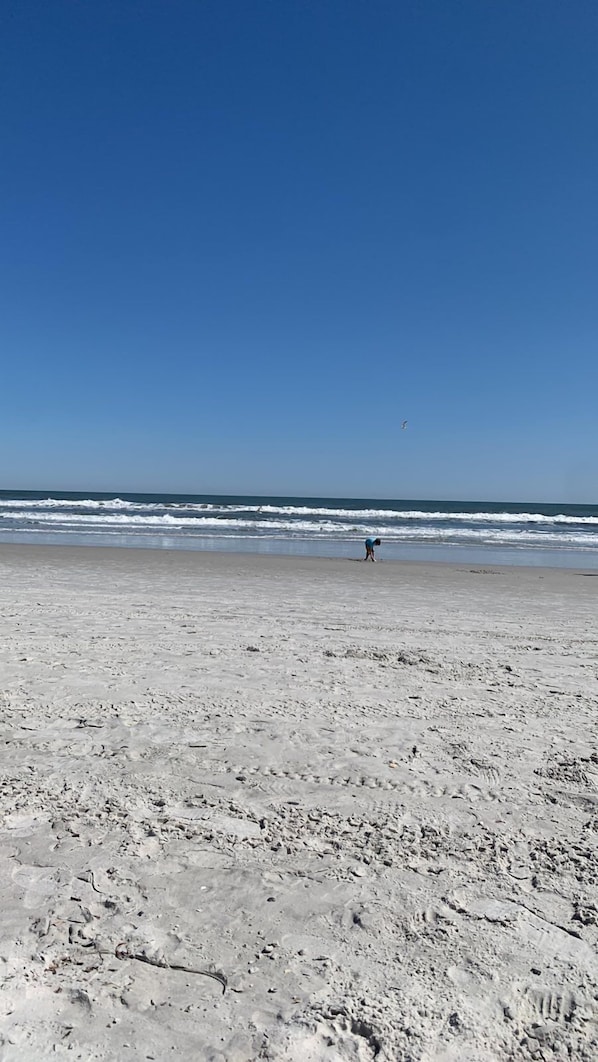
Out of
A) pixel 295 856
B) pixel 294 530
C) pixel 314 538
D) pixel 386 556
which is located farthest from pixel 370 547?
pixel 295 856

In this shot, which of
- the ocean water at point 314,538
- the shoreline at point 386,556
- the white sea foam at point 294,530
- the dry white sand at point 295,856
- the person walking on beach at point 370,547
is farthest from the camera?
the white sea foam at point 294,530

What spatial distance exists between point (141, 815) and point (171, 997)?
46.3 inches

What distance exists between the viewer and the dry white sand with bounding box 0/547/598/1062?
194 cm

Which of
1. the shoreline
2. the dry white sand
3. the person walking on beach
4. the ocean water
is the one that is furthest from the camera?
the ocean water

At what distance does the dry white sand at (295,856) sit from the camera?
6.37 feet

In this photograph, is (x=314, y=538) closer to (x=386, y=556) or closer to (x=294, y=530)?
(x=294, y=530)

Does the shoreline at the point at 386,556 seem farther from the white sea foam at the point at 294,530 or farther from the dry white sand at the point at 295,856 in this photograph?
the dry white sand at the point at 295,856

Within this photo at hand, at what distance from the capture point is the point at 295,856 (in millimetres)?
2824

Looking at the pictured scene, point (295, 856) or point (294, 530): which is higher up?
point (294, 530)

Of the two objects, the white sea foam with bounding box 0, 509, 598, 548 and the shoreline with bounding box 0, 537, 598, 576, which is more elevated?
the white sea foam with bounding box 0, 509, 598, 548

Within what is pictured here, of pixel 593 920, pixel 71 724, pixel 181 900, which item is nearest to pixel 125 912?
pixel 181 900

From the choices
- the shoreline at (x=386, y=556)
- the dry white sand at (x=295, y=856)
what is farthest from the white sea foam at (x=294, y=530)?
the dry white sand at (x=295, y=856)

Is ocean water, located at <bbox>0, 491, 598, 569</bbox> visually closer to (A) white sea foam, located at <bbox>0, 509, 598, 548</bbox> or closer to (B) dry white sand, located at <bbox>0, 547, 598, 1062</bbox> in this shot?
(A) white sea foam, located at <bbox>0, 509, 598, 548</bbox>

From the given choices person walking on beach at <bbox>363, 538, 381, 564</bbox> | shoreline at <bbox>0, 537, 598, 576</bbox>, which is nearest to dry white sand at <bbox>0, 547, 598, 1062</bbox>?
person walking on beach at <bbox>363, 538, 381, 564</bbox>
